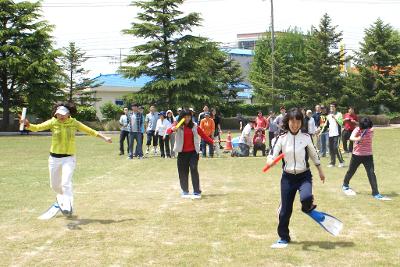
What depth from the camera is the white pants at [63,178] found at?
8.55 metres

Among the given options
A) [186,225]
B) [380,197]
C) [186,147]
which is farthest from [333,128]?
[186,225]

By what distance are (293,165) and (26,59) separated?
140 feet

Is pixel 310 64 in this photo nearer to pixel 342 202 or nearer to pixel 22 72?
pixel 22 72

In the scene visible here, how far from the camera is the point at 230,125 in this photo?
51.6m

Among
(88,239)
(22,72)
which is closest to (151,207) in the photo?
(88,239)

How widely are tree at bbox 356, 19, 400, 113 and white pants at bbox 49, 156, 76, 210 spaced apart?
5151cm

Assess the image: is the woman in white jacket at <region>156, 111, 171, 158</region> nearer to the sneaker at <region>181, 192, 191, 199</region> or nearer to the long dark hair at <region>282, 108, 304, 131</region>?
the sneaker at <region>181, 192, 191, 199</region>

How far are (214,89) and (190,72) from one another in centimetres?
318

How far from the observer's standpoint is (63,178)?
8602 millimetres

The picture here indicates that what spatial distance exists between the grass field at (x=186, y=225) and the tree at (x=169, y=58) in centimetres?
3105

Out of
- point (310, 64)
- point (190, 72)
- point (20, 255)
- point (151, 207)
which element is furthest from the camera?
point (310, 64)

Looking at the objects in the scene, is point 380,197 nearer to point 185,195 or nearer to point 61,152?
point 185,195

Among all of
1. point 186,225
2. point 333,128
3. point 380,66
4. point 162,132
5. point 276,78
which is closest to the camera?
point 186,225

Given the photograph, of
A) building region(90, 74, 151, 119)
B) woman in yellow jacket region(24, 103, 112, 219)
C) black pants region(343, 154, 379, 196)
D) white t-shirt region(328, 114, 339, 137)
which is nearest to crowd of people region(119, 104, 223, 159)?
white t-shirt region(328, 114, 339, 137)
